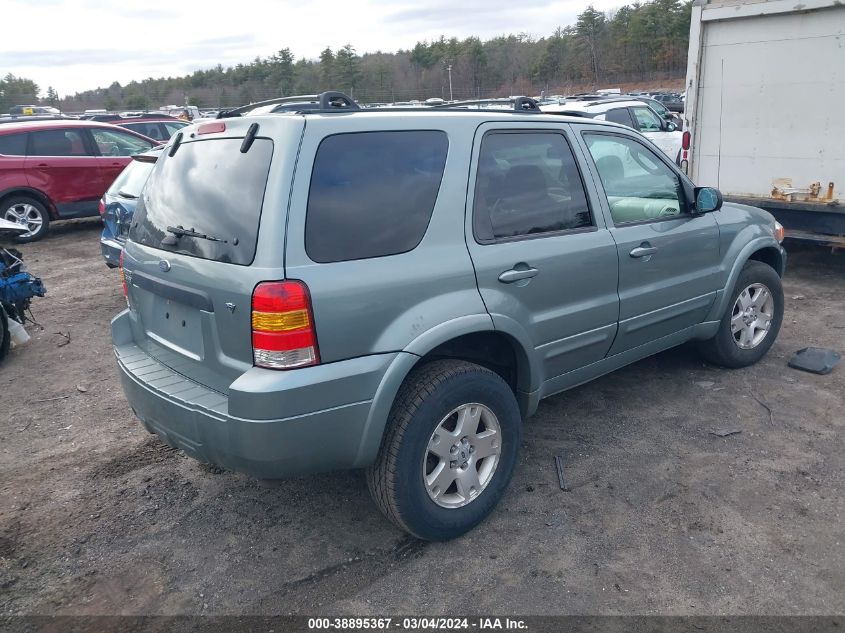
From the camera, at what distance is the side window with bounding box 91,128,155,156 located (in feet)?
37.8

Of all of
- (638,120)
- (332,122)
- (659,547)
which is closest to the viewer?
(332,122)

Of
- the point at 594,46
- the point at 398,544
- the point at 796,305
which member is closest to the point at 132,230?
the point at 398,544

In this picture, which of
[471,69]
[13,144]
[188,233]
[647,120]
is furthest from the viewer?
[471,69]

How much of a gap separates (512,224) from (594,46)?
7421cm

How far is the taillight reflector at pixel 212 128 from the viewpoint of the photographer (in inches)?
123

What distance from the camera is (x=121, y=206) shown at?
697 centimetres

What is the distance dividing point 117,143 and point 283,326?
35.1ft

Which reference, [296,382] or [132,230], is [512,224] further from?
[132,230]

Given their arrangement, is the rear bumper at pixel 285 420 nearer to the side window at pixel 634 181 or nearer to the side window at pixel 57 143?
the side window at pixel 634 181

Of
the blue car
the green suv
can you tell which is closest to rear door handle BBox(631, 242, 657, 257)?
the green suv

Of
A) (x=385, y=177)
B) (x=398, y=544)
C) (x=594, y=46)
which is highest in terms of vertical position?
(x=594, y=46)

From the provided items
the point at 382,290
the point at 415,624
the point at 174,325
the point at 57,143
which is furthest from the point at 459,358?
the point at 57,143

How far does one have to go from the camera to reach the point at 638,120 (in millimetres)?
11672

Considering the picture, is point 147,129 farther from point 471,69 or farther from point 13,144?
point 471,69
